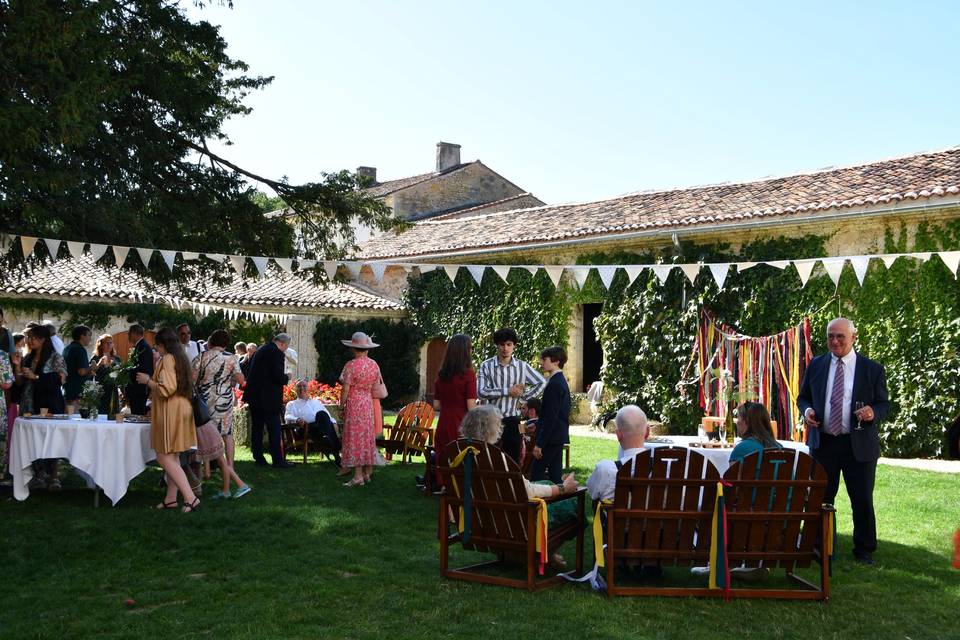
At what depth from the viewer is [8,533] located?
6699 millimetres

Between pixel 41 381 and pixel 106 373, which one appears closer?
pixel 41 381

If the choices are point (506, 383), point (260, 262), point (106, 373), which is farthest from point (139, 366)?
point (506, 383)

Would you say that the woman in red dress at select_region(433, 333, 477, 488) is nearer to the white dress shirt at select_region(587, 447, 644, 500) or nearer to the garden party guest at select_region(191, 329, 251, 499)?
the garden party guest at select_region(191, 329, 251, 499)

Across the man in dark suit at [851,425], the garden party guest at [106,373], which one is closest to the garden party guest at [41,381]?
the garden party guest at [106,373]

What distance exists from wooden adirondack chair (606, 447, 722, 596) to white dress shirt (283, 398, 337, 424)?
21.6ft

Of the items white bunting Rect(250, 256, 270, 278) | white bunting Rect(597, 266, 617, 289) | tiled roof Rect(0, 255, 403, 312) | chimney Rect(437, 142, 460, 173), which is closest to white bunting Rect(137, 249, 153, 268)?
white bunting Rect(250, 256, 270, 278)

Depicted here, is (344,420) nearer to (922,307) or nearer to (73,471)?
(73,471)

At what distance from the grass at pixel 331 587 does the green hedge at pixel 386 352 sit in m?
13.5

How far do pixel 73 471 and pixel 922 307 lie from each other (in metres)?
10.7

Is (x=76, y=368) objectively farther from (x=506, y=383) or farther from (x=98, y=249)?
(x=506, y=383)

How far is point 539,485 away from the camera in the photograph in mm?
5332

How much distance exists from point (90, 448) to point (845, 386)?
232 inches

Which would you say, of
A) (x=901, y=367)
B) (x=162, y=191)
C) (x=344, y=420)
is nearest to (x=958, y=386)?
(x=901, y=367)

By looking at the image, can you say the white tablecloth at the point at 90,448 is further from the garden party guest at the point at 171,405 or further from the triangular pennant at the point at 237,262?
the triangular pennant at the point at 237,262
